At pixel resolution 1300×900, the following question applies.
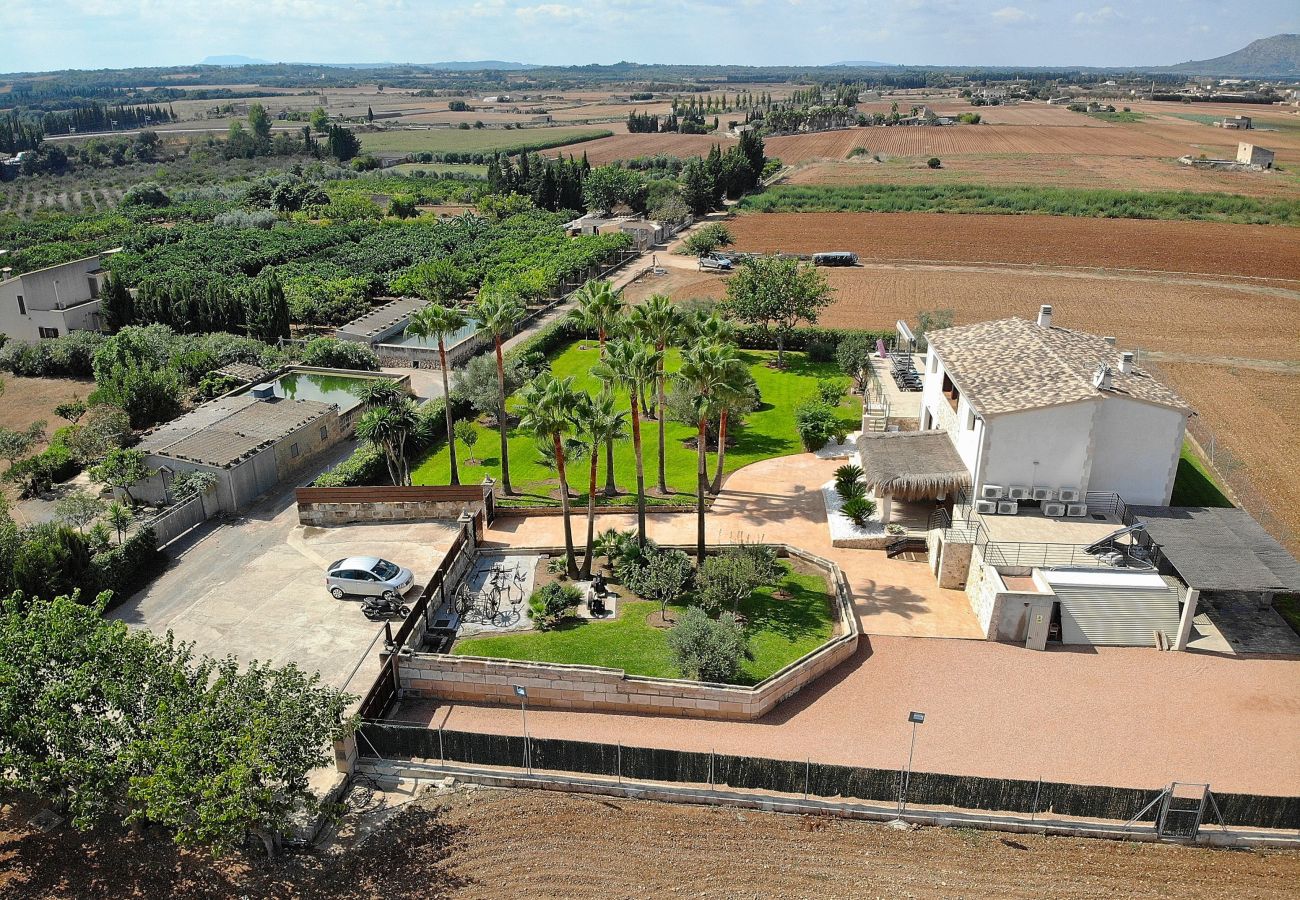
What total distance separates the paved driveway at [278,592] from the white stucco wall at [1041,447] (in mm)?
20715

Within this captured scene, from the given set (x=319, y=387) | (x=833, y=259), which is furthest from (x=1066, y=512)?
(x=833, y=259)

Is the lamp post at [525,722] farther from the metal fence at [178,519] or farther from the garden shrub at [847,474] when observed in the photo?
the metal fence at [178,519]

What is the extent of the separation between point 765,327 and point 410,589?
35063 millimetres

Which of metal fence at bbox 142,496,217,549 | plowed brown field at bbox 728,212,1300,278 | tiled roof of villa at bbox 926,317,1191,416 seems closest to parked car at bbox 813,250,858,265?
plowed brown field at bbox 728,212,1300,278

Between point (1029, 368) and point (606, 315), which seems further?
point (606, 315)

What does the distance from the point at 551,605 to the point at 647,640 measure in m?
3.29

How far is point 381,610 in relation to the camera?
29875 millimetres

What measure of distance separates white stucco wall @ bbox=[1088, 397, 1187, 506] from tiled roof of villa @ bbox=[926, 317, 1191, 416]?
63 cm

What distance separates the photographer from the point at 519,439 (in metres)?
45.3

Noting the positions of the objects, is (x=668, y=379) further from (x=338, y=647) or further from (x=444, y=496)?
(x=338, y=647)

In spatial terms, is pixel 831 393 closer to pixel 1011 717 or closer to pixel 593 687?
pixel 1011 717

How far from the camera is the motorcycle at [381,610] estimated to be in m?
29.8

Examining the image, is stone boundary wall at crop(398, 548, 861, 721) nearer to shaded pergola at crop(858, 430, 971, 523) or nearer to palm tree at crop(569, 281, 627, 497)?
shaded pergola at crop(858, 430, 971, 523)

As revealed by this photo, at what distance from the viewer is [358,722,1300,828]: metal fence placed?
69.1 feet
